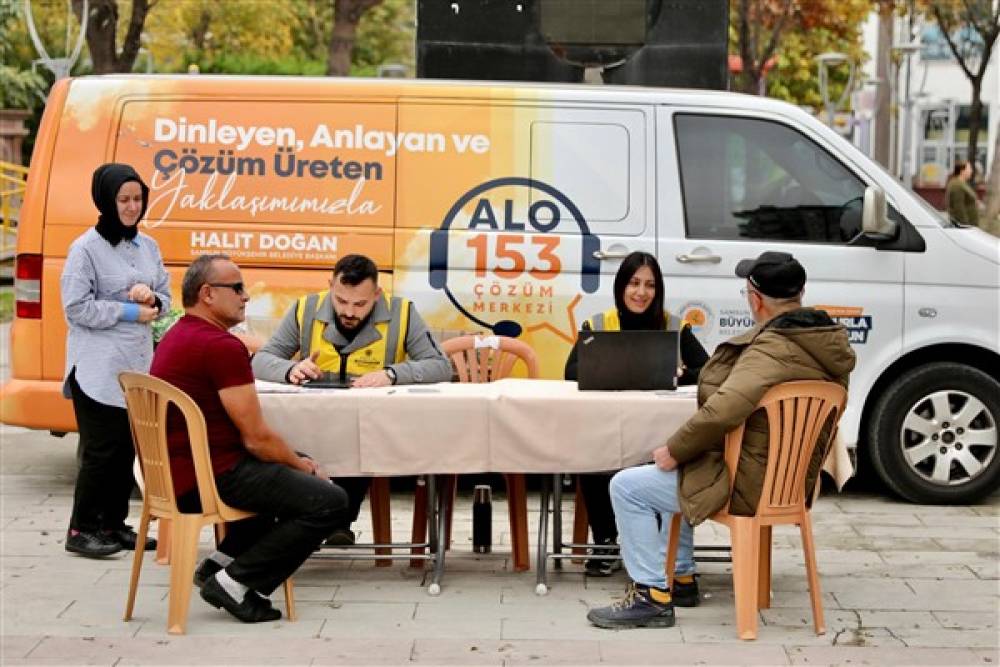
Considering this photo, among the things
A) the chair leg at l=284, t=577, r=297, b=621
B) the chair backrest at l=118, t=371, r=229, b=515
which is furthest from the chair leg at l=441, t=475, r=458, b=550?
the chair backrest at l=118, t=371, r=229, b=515

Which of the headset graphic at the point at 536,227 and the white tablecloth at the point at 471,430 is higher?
the headset graphic at the point at 536,227

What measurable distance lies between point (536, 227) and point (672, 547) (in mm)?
2664

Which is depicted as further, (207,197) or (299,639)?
(207,197)

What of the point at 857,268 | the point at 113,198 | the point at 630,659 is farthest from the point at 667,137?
the point at 630,659

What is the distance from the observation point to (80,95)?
9.19 meters

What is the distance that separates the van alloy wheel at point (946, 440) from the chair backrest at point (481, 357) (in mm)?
2341

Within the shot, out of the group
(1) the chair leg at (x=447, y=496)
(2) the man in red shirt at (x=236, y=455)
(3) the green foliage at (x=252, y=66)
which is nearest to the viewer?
(2) the man in red shirt at (x=236, y=455)

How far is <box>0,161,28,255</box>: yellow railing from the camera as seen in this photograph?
26.2 meters

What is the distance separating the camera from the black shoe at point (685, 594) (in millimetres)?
6969

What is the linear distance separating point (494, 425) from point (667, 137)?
279 centimetres

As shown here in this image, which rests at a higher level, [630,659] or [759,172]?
[759,172]

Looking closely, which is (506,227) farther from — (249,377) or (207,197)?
(249,377)

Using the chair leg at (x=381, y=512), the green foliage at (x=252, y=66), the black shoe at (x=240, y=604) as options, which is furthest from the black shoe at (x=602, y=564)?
the green foliage at (x=252, y=66)

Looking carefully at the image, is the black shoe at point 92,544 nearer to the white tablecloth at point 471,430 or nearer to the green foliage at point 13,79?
the white tablecloth at point 471,430
